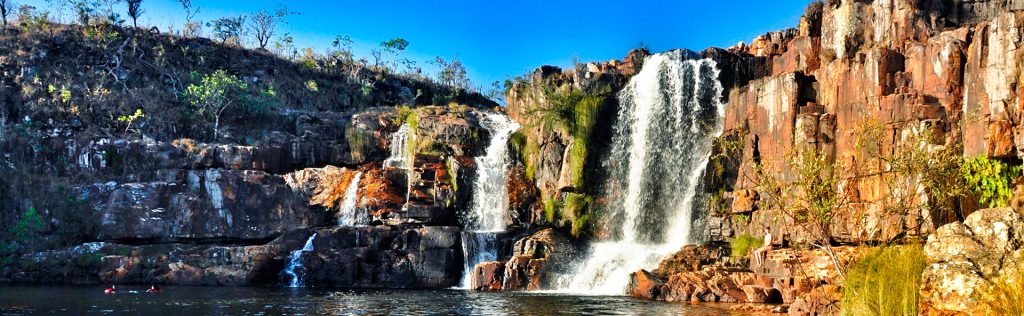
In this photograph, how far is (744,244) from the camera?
42062 mm

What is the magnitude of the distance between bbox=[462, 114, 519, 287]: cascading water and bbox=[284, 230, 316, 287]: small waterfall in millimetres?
8262

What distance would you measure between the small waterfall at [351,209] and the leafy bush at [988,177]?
31.3m

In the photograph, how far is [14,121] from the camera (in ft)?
198

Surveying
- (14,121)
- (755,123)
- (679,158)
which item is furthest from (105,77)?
(755,123)

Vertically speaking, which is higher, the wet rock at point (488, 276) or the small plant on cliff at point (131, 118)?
the small plant on cliff at point (131, 118)

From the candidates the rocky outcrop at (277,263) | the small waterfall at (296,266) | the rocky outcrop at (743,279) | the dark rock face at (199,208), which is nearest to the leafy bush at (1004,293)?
the rocky outcrop at (743,279)

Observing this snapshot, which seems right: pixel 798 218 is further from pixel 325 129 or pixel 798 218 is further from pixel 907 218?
pixel 325 129

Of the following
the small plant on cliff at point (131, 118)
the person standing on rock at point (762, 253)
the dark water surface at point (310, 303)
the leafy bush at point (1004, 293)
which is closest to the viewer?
the leafy bush at point (1004, 293)

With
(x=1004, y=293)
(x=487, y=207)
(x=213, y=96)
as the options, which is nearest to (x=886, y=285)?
(x=1004, y=293)

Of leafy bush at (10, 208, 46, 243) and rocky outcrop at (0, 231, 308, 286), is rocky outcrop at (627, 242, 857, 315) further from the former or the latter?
leafy bush at (10, 208, 46, 243)

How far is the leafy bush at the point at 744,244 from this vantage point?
41450mm

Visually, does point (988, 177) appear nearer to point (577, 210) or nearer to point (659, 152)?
point (659, 152)

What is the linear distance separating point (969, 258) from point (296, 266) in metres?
34.5

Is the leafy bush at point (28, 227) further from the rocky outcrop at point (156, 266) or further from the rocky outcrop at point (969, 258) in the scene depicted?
the rocky outcrop at point (969, 258)
